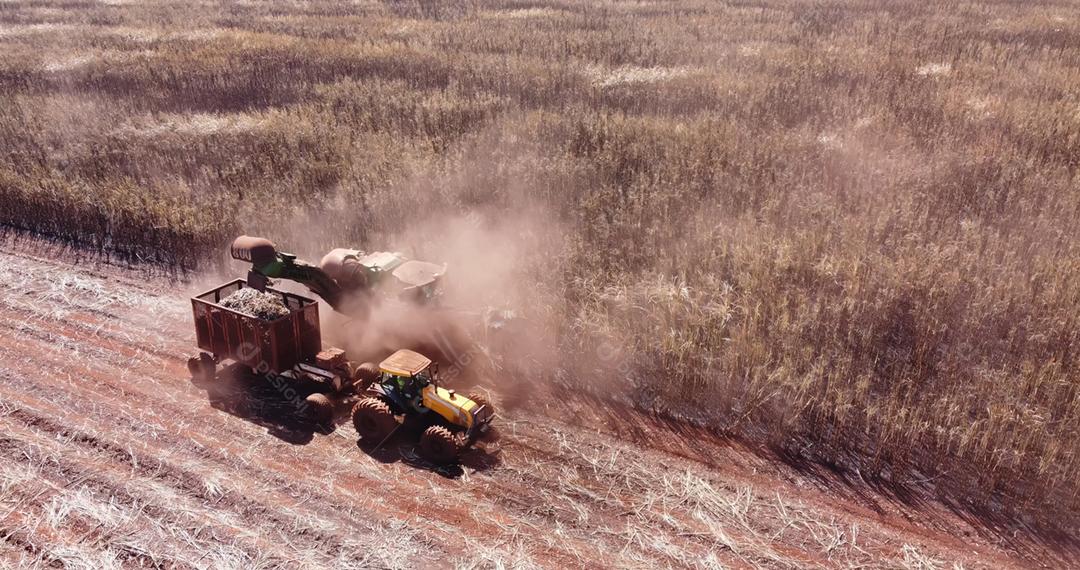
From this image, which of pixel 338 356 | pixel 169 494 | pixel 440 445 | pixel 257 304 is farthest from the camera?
pixel 338 356

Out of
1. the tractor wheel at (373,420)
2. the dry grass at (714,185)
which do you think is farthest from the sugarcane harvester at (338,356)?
the dry grass at (714,185)

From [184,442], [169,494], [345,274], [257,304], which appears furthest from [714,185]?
[169,494]

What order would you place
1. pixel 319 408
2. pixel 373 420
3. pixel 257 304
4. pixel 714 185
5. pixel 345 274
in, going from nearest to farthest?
pixel 373 420, pixel 319 408, pixel 257 304, pixel 345 274, pixel 714 185

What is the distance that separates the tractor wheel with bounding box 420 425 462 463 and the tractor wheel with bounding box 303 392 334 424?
1.53 meters

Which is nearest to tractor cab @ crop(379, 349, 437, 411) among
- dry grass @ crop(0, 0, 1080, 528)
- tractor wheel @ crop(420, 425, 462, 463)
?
tractor wheel @ crop(420, 425, 462, 463)

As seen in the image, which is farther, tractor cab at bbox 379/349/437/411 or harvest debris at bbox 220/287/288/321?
harvest debris at bbox 220/287/288/321

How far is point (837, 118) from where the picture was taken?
18.7 m

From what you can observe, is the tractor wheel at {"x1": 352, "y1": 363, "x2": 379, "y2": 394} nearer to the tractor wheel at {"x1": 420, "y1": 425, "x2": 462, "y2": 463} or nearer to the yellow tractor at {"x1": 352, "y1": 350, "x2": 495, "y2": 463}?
the yellow tractor at {"x1": 352, "y1": 350, "x2": 495, "y2": 463}

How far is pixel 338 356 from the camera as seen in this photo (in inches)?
372

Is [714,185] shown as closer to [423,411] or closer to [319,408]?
[423,411]

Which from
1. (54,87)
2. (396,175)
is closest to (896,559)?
(396,175)

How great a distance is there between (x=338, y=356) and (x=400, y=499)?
275 centimetres

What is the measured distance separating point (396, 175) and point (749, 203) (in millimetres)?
8642

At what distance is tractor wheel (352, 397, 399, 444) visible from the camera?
8.28 m
